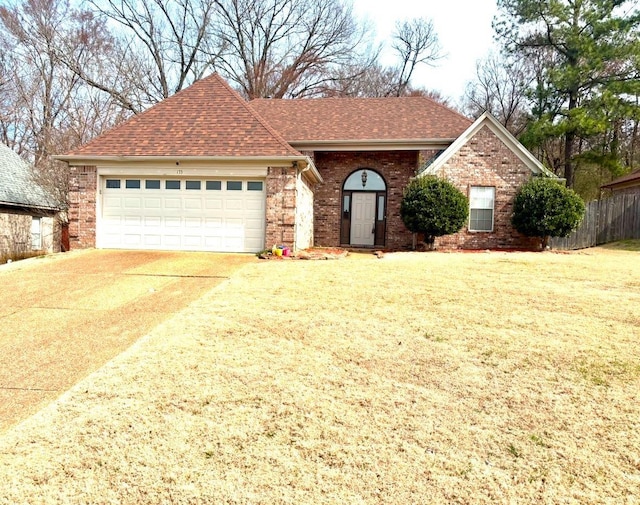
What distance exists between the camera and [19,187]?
18703 mm

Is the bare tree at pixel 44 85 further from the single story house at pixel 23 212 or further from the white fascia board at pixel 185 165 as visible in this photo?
the white fascia board at pixel 185 165

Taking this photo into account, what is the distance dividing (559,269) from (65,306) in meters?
10.2

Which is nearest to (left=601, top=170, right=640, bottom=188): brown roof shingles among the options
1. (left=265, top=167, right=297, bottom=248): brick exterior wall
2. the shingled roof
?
(left=265, top=167, right=297, bottom=248): brick exterior wall

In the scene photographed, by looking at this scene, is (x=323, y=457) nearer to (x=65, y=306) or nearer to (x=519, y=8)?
(x=65, y=306)

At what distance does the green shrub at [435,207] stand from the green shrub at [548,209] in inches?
77.0

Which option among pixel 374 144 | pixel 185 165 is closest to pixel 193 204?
pixel 185 165

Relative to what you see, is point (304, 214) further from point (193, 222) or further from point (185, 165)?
point (185, 165)

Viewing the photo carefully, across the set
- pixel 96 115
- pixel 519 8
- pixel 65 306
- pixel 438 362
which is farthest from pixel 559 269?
pixel 96 115

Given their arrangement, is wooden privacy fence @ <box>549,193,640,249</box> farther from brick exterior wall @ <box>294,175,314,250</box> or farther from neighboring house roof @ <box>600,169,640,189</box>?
brick exterior wall @ <box>294,175,314,250</box>

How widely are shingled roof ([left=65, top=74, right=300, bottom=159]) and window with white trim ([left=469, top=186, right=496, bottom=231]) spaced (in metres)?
6.89

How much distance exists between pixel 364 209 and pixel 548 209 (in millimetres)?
6257

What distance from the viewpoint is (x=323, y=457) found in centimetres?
273

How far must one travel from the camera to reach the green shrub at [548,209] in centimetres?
1336

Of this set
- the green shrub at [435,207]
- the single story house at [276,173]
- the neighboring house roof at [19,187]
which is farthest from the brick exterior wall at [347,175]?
the neighboring house roof at [19,187]
